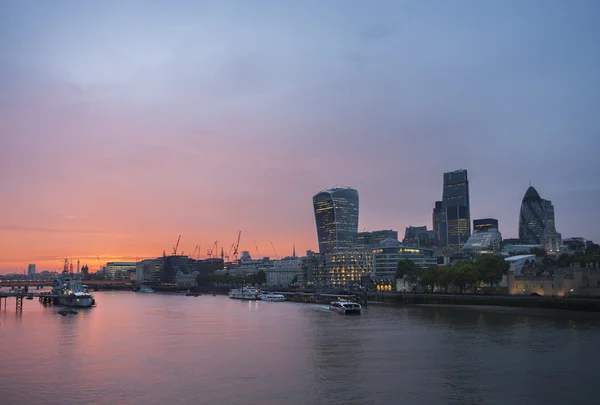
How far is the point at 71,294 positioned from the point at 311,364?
384 feet

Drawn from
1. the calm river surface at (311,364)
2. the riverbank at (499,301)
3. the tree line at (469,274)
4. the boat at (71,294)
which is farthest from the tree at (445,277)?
the boat at (71,294)

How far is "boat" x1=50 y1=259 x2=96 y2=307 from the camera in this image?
143500 mm

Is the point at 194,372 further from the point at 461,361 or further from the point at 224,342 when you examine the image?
the point at 461,361

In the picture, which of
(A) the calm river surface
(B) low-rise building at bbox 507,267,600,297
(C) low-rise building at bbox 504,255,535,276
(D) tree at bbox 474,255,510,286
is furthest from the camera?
(C) low-rise building at bbox 504,255,535,276

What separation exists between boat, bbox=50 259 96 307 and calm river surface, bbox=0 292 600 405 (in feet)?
→ 210

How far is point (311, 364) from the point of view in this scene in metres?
49.7

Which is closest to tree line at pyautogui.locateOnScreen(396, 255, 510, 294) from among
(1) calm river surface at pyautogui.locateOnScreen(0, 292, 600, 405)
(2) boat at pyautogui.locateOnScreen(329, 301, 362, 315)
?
(2) boat at pyautogui.locateOnScreen(329, 301, 362, 315)

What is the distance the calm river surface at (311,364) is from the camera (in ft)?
124

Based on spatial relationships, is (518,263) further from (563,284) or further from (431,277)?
(563,284)

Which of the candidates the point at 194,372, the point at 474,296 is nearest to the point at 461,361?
the point at 194,372

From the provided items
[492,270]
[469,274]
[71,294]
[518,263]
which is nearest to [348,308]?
[469,274]

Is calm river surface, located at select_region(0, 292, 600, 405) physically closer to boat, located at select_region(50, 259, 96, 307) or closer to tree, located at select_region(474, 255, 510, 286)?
tree, located at select_region(474, 255, 510, 286)

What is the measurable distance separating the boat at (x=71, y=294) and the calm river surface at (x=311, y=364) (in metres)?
64.0

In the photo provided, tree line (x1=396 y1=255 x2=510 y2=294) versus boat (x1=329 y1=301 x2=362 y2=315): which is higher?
tree line (x1=396 y1=255 x2=510 y2=294)
